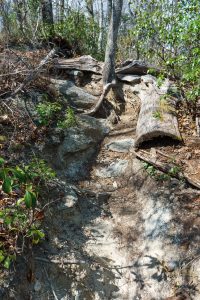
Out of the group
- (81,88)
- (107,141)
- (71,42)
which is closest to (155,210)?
(107,141)

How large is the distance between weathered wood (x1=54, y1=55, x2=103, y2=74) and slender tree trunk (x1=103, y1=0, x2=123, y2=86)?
532 mm

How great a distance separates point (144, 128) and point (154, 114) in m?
0.40

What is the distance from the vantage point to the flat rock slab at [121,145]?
5883mm

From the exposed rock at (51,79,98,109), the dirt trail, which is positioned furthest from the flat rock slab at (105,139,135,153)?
the exposed rock at (51,79,98,109)

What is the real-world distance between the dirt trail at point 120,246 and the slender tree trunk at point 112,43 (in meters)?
2.98

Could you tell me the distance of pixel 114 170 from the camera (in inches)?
218

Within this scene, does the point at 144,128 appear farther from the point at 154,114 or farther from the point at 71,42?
the point at 71,42

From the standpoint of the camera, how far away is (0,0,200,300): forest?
3678 millimetres

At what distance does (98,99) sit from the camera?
725 centimetres

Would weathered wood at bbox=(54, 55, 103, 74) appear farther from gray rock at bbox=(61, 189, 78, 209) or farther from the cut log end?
gray rock at bbox=(61, 189, 78, 209)

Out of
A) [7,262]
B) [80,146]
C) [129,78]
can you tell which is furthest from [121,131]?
[7,262]

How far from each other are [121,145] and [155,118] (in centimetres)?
82

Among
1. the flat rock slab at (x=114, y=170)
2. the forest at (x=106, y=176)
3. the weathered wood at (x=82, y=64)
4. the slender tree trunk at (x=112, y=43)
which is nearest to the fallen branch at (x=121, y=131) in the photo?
the forest at (x=106, y=176)

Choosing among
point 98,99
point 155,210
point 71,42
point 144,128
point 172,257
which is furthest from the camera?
point 71,42
